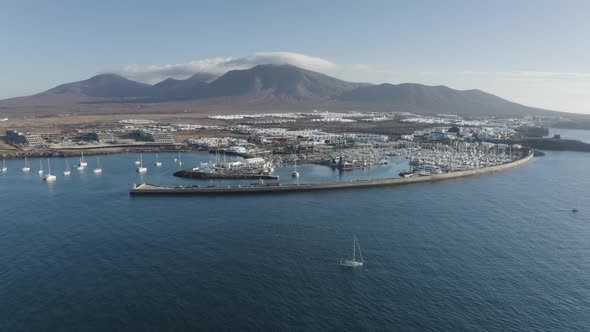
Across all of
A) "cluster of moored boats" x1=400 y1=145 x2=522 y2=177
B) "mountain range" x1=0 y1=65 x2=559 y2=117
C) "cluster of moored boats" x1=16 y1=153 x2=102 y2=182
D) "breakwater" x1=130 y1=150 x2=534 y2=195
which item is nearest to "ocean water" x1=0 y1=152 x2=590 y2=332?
"breakwater" x1=130 y1=150 x2=534 y2=195

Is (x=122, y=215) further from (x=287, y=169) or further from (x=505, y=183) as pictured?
(x=505, y=183)

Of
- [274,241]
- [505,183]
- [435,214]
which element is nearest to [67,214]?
[274,241]

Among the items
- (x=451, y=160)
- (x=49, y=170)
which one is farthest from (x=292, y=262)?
(x=451, y=160)

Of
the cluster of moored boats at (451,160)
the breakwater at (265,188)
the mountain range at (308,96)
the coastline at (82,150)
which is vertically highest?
the mountain range at (308,96)

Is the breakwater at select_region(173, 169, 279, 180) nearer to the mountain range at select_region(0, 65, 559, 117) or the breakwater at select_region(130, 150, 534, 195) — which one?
the breakwater at select_region(130, 150, 534, 195)

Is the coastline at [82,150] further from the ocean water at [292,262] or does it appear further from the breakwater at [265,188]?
the breakwater at [265,188]

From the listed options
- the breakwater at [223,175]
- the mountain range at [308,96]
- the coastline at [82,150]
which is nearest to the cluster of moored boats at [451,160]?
the breakwater at [223,175]
